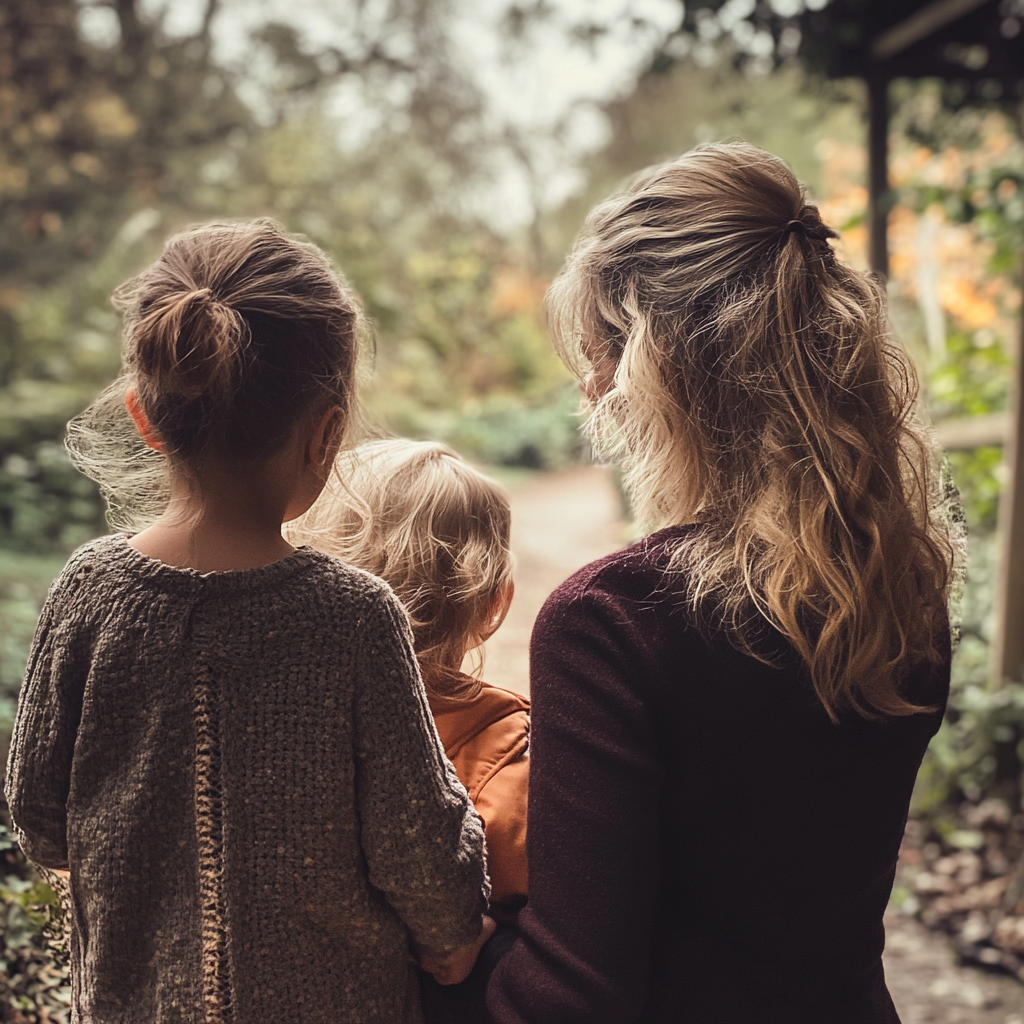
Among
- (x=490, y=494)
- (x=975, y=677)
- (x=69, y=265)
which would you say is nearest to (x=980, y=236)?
(x=975, y=677)

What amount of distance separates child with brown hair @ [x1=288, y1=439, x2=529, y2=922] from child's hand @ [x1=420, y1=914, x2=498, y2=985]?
0.17m

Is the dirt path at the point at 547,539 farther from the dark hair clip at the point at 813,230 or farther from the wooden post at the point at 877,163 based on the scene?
the dark hair clip at the point at 813,230

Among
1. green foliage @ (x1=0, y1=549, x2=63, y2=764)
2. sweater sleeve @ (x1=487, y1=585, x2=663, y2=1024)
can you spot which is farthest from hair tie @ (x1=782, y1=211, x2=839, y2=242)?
green foliage @ (x1=0, y1=549, x2=63, y2=764)

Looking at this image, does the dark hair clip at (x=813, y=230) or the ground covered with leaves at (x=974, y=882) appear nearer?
the dark hair clip at (x=813, y=230)

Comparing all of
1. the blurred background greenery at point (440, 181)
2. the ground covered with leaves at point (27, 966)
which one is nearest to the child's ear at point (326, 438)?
the blurred background greenery at point (440, 181)

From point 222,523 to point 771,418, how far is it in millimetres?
617

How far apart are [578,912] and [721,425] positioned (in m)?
0.56

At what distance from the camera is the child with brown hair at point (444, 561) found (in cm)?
128

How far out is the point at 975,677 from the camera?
4.18m

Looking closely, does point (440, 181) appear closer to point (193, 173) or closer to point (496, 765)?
point (193, 173)

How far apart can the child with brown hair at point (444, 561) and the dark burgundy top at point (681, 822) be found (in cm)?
22

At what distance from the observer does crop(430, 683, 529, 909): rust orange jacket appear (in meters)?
1.21

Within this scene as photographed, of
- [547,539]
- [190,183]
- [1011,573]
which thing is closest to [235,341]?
[1011,573]

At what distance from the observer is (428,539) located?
1.32 meters
